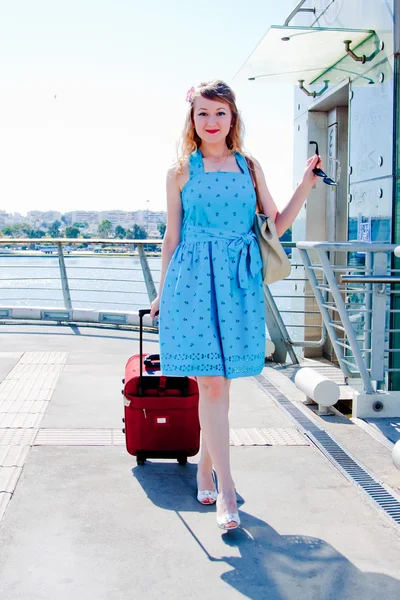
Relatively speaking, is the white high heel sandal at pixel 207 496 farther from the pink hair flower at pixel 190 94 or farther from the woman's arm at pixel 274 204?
the pink hair flower at pixel 190 94

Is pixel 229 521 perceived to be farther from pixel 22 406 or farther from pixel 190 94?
pixel 22 406

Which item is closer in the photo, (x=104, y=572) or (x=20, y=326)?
(x=104, y=572)

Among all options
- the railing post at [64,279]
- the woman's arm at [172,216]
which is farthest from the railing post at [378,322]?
the railing post at [64,279]

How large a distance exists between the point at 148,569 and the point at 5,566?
1.49 feet

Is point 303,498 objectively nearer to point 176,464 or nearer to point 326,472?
point 326,472

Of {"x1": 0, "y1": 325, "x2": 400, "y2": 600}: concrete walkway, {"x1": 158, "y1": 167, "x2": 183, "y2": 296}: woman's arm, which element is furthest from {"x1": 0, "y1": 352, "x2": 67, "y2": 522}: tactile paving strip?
{"x1": 158, "y1": 167, "x2": 183, "y2": 296}: woman's arm

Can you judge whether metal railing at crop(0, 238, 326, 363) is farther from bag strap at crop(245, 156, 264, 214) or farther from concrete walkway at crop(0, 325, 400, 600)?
bag strap at crop(245, 156, 264, 214)

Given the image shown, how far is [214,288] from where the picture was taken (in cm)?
279

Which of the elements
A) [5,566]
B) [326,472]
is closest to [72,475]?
[5,566]

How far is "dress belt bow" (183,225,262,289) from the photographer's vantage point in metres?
2.77

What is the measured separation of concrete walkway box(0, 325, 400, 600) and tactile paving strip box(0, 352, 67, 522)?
13 millimetres

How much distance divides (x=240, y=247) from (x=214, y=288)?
180mm

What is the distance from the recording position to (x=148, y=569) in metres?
2.43

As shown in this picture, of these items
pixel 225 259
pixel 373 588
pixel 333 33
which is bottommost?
pixel 373 588
